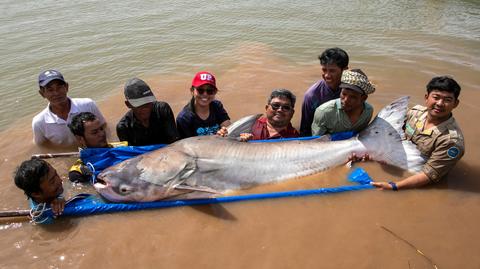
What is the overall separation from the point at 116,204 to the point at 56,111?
71.6 inches

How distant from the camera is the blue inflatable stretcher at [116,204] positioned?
3.42m

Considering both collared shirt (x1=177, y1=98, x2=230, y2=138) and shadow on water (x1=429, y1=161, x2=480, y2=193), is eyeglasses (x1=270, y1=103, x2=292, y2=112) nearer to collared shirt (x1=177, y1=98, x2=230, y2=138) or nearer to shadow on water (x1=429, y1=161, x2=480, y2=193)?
collared shirt (x1=177, y1=98, x2=230, y2=138)

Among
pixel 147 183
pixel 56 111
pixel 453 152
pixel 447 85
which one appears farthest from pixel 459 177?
pixel 56 111

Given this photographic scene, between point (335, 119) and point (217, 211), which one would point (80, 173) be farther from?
point (335, 119)

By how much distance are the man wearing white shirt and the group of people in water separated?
0.4 inches

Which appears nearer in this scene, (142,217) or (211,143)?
(142,217)

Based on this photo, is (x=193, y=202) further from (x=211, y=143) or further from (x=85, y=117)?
(x=85, y=117)

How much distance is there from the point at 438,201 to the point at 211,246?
7.77 feet

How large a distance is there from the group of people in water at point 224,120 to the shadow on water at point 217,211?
96 cm

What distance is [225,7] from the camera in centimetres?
1288

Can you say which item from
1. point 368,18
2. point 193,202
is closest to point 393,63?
point 368,18

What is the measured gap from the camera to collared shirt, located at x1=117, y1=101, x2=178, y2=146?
14.0ft

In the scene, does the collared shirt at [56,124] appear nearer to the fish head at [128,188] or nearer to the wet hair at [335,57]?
the fish head at [128,188]

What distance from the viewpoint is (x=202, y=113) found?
4348 millimetres
